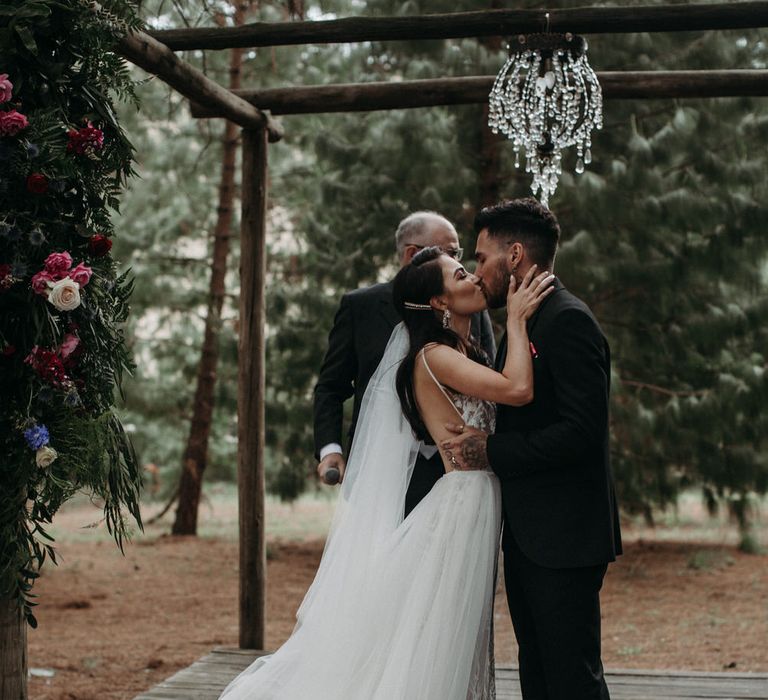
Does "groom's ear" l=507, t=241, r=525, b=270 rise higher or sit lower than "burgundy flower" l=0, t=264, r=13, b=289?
higher

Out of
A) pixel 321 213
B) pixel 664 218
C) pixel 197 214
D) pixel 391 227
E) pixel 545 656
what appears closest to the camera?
pixel 545 656

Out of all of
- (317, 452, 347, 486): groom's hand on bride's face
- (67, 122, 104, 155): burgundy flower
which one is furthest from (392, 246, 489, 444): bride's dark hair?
(67, 122, 104, 155): burgundy flower

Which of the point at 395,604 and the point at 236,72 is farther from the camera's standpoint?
the point at 236,72

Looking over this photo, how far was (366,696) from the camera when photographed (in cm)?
317

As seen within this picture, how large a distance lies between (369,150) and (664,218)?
2545 mm

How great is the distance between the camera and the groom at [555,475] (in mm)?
2834

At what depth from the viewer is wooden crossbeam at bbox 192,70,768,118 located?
16.2ft

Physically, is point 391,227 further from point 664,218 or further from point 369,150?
point 664,218

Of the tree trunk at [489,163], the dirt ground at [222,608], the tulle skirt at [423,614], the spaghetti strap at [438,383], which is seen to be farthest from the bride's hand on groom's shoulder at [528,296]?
the tree trunk at [489,163]

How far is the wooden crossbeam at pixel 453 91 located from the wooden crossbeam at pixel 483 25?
0.69 metres

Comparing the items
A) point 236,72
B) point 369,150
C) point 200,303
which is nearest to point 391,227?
point 369,150

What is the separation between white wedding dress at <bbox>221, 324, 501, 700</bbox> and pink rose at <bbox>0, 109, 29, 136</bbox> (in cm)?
154

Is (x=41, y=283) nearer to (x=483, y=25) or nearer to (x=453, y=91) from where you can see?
(x=483, y=25)

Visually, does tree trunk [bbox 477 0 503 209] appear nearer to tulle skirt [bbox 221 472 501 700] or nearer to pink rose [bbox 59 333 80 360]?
tulle skirt [bbox 221 472 501 700]
